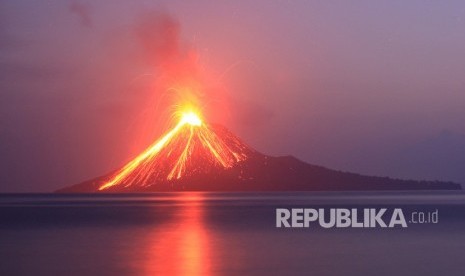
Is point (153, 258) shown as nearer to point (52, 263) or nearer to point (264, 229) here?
point (52, 263)

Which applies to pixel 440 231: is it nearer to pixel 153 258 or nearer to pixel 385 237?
pixel 385 237

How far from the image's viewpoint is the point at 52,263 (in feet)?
44.4

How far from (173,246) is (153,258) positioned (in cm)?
279

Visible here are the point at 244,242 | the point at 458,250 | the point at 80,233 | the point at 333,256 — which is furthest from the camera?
the point at 80,233

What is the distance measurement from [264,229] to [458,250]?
307 inches

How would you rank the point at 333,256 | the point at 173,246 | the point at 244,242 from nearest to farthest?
the point at 333,256, the point at 173,246, the point at 244,242

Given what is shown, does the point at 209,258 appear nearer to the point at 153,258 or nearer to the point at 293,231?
the point at 153,258

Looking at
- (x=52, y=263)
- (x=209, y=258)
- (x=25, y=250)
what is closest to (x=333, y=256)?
(x=209, y=258)

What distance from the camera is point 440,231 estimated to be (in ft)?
72.1

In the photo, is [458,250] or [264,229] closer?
[458,250]

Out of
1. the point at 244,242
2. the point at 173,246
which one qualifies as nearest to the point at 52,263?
the point at 173,246

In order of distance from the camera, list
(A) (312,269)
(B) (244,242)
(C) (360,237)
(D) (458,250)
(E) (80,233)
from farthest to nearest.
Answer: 1. (E) (80,233)
2. (C) (360,237)
3. (B) (244,242)
4. (D) (458,250)
5. (A) (312,269)

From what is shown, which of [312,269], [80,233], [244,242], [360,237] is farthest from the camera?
[80,233]

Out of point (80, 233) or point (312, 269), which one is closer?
point (312, 269)
